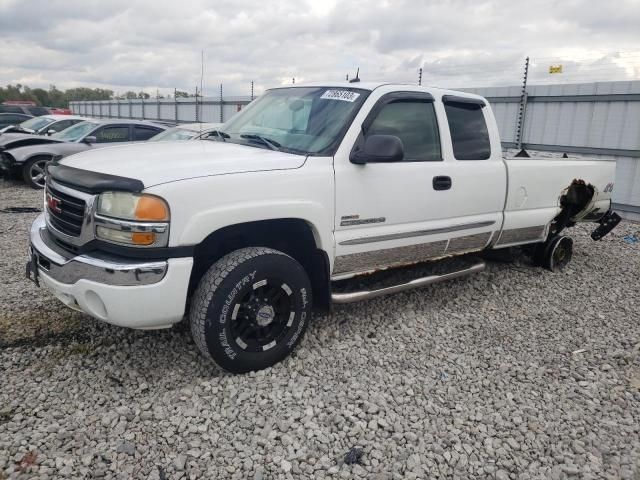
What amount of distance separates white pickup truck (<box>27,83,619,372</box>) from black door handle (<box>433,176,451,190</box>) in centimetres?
2

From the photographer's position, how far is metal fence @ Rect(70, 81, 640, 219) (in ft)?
29.6

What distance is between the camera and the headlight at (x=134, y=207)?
273 cm

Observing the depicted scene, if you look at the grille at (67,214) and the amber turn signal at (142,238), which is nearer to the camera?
the amber turn signal at (142,238)

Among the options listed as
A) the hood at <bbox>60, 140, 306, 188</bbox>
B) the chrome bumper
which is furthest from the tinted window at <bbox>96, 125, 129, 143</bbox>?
the chrome bumper

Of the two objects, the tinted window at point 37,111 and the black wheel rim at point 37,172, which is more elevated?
the tinted window at point 37,111

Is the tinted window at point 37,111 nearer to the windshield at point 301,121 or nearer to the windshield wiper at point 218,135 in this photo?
the windshield wiper at point 218,135

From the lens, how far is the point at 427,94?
13.6 ft

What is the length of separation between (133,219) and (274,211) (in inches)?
32.5

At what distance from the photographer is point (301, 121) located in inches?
151

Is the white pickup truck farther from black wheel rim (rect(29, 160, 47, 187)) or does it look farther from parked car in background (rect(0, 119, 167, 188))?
black wheel rim (rect(29, 160, 47, 187))

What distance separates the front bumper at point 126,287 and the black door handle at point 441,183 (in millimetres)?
2094

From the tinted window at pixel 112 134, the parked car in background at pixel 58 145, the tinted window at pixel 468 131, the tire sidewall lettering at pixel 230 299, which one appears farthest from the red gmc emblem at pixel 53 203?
the tinted window at pixel 112 134

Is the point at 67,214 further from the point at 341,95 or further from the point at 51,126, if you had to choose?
the point at 51,126

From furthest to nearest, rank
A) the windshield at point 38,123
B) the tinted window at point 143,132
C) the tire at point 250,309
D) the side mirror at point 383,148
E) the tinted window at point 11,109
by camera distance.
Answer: the tinted window at point 11,109 < the windshield at point 38,123 < the tinted window at point 143,132 < the side mirror at point 383,148 < the tire at point 250,309
